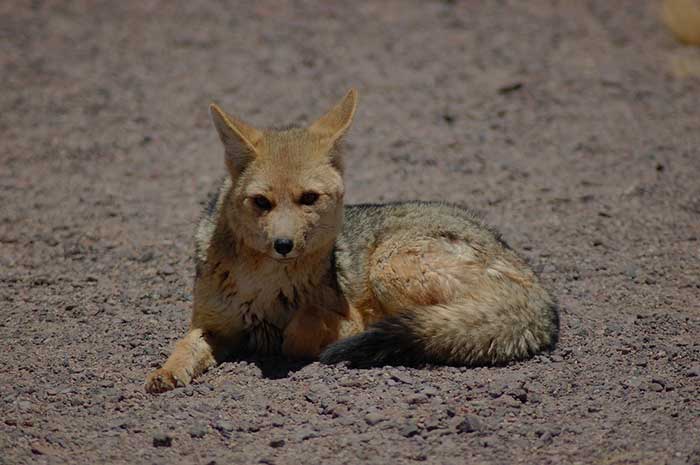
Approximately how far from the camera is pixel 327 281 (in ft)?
19.7

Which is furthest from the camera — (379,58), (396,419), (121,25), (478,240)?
(121,25)

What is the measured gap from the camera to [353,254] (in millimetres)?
6277

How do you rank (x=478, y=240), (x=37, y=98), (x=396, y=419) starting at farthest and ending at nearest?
(x=37, y=98)
(x=478, y=240)
(x=396, y=419)

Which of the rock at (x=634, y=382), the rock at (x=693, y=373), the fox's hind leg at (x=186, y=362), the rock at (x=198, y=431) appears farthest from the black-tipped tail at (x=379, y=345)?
the rock at (x=693, y=373)

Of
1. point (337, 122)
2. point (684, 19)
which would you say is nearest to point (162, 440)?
point (337, 122)

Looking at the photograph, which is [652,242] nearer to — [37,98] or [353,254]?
[353,254]

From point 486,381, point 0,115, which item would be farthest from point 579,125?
point 0,115

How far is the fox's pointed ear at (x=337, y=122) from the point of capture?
5.97 meters

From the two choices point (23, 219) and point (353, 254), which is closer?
point (353, 254)

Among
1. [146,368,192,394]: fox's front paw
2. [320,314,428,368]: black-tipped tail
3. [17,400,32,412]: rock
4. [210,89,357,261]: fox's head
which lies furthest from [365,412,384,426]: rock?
[17,400,32,412]: rock

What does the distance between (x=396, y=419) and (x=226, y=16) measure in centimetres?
978

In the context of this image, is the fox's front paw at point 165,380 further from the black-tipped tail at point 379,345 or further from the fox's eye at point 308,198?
the fox's eye at point 308,198

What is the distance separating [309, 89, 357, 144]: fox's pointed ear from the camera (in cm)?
597

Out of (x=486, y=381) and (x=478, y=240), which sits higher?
(x=478, y=240)
